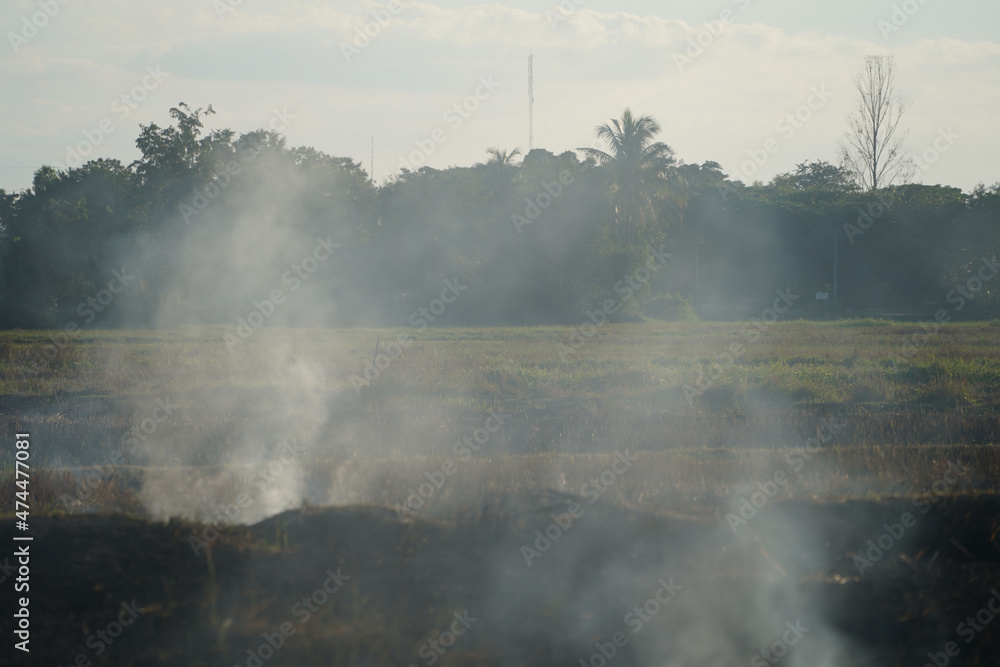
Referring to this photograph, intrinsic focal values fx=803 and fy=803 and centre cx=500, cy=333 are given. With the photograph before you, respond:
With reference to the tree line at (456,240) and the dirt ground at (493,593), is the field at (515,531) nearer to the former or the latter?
the dirt ground at (493,593)

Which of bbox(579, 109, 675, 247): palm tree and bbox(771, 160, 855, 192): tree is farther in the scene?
bbox(771, 160, 855, 192): tree

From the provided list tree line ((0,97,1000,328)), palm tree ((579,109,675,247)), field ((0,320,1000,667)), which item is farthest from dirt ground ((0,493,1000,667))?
palm tree ((579,109,675,247))

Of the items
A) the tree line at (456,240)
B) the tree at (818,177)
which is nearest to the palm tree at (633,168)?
the tree line at (456,240)

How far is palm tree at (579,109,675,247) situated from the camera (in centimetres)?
3828

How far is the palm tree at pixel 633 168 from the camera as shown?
38281 millimetres

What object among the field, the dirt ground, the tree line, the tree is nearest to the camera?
the dirt ground

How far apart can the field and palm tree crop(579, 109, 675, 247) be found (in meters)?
25.9

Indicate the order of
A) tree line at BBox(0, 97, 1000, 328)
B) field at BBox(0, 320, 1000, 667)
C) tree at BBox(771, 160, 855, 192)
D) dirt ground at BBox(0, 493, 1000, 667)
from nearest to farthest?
dirt ground at BBox(0, 493, 1000, 667), field at BBox(0, 320, 1000, 667), tree line at BBox(0, 97, 1000, 328), tree at BBox(771, 160, 855, 192)

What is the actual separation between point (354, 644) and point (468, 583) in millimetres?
904

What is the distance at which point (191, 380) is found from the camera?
1535cm

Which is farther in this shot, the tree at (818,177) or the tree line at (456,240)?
the tree at (818,177)

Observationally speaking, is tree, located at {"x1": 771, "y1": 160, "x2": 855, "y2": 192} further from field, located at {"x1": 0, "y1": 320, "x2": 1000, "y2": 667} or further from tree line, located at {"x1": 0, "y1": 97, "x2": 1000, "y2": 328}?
field, located at {"x1": 0, "y1": 320, "x2": 1000, "y2": 667}

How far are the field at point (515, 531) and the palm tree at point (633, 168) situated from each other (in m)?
25.9

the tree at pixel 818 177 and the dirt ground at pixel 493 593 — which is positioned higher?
the tree at pixel 818 177
